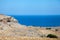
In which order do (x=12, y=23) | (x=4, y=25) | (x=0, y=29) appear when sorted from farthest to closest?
(x=12, y=23) → (x=4, y=25) → (x=0, y=29)

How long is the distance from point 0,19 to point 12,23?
397cm

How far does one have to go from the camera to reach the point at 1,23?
161 feet

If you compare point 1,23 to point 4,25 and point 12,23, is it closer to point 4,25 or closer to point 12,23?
point 4,25

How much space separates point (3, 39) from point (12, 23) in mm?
23851

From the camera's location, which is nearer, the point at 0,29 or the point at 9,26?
the point at 0,29

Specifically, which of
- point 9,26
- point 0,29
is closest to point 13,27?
point 9,26

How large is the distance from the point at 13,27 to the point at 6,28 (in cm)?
335

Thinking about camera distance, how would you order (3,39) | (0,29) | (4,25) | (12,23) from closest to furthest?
1. (3,39)
2. (0,29)
3. (4,25)
4. (12,23)

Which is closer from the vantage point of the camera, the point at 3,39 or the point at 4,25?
the point at 3,39

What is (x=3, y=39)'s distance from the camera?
2923 centimetres

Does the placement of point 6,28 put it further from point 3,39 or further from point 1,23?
point 3,39

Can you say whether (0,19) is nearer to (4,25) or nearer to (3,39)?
(4,25)

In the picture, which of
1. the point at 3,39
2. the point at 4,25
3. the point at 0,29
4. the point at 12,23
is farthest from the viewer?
the point at 12,23

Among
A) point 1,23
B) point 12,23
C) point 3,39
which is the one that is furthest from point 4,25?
point 3,39
